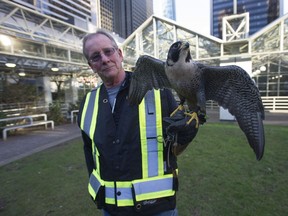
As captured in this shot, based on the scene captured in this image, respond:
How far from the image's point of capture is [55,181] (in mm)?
4152

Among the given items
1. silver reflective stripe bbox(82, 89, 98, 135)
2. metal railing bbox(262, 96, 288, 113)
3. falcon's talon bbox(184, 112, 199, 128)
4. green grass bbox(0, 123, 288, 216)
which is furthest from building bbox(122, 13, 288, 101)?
falcon's talon bbox(184, 112, 199, 128)

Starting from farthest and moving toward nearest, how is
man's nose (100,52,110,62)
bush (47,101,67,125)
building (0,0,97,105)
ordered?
bush (47,101,67,125), building (0,0,97,105), man's nose (100,52,110,62)

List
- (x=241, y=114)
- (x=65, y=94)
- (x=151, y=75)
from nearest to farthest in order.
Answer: (x=241, y=114) < (x=151, y=75) < (x=65, y=94)

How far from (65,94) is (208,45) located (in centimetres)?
925

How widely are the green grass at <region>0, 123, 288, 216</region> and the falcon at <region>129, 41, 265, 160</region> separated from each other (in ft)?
7.00

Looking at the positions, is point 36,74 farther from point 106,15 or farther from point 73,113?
point 106,15

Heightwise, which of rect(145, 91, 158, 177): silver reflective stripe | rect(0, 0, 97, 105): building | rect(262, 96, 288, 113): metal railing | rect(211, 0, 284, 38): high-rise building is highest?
rect(211, 0, 284, 38): high-rise building

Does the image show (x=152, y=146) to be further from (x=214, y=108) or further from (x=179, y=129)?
(x=214, y=108)

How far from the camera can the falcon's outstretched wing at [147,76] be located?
1.53 m

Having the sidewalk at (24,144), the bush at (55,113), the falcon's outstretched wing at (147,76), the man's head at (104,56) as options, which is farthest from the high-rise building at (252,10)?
the man's head at (104,56)

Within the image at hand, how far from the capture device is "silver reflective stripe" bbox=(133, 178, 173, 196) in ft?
4.54

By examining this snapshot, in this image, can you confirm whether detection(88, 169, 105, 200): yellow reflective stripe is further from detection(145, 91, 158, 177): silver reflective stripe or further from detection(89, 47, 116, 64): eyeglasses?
detection(89, 47, 116, 64): eyeglasses

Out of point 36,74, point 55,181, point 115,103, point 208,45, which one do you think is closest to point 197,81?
point 115,103

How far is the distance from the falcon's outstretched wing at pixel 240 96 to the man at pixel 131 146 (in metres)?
0.29
